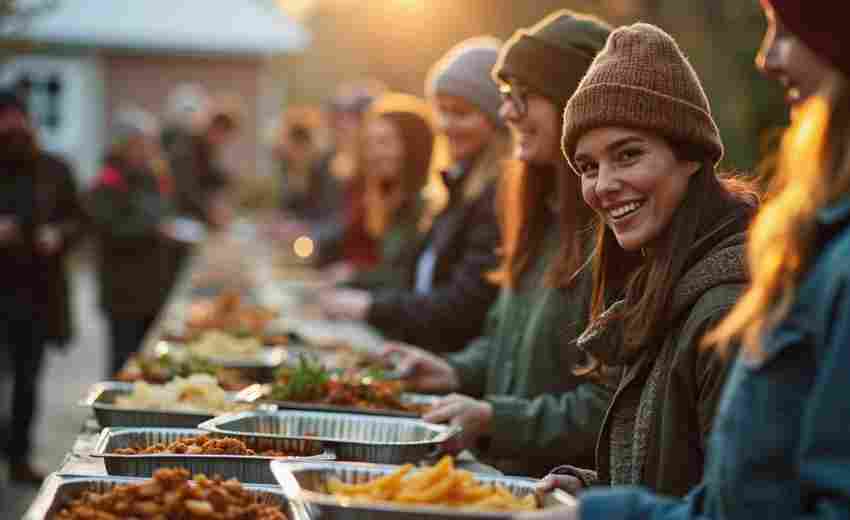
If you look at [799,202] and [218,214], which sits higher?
[799,202]

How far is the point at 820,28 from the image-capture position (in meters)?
1.81

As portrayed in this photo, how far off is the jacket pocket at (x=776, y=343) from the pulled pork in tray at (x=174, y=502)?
1044 millimetres

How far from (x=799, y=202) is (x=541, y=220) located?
2221mm

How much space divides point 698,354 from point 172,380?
2.24m

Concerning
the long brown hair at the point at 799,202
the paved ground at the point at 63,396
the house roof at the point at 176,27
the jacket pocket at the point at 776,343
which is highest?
the house roof at the point at 176,27

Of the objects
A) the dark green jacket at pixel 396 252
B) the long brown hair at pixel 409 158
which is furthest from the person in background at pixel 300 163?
the long brown hair at pixel 409 158

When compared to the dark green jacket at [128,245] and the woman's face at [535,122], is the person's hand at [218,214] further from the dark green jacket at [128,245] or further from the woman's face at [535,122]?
the woman's face at [535,122]

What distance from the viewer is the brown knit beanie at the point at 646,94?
267 cm

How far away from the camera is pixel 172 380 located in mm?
4328

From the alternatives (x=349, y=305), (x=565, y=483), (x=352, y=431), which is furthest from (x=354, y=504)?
(x=349, y=305)

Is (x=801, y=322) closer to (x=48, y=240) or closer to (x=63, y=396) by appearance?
(x=48, y=240)

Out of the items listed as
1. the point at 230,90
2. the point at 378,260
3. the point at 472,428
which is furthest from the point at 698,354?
the point at 230,90

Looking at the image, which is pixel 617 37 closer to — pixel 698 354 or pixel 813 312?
pixel 698 354

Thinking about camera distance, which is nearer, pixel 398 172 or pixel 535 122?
pixel 535 122
